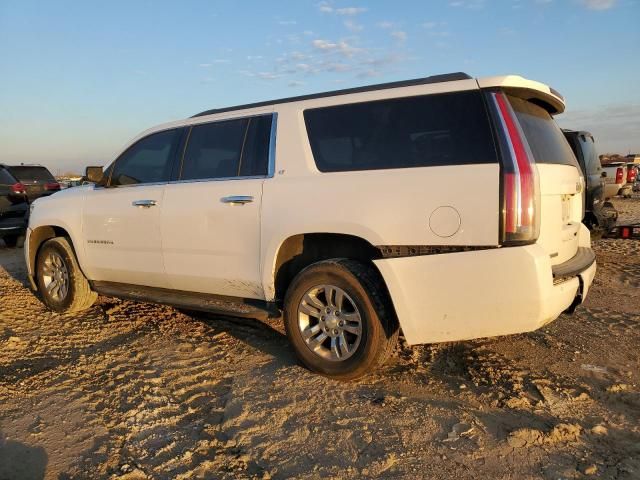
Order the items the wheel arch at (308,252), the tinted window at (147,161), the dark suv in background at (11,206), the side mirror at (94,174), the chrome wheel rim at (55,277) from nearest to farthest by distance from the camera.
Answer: the wheel arch at (308,252)
the tinted window at (147,161)
the side mirror at (94,174)
the chrome wheel rim at (55,277)
the dark suv in background at (11,206)

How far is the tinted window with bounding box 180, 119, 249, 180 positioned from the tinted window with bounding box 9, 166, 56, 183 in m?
8.89

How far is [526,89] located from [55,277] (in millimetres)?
4978

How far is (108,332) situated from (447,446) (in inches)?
136

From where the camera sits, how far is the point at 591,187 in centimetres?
718

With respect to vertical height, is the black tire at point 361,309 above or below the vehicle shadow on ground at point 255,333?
above

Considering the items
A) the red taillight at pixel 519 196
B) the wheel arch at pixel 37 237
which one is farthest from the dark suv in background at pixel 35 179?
→ the red taillight at pixel 519 196

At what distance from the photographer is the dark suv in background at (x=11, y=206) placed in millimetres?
10008

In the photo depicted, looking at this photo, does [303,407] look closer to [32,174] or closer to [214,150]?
[214,150]

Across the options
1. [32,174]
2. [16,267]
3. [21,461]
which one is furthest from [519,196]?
[32,174]

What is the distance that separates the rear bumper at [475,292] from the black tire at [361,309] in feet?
0.47

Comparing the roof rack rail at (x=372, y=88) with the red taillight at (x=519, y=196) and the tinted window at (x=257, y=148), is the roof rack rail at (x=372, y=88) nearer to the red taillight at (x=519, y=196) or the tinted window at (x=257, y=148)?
the tinted window at (x=257, y=148)

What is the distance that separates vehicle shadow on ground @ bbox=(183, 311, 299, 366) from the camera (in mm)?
4340

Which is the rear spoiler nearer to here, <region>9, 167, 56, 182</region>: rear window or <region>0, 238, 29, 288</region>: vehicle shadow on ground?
<region>0, 238, 29, 288</region>: vehicle shadow on ground

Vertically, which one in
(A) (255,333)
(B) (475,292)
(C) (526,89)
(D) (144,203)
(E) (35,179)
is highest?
(C) (526,89)
